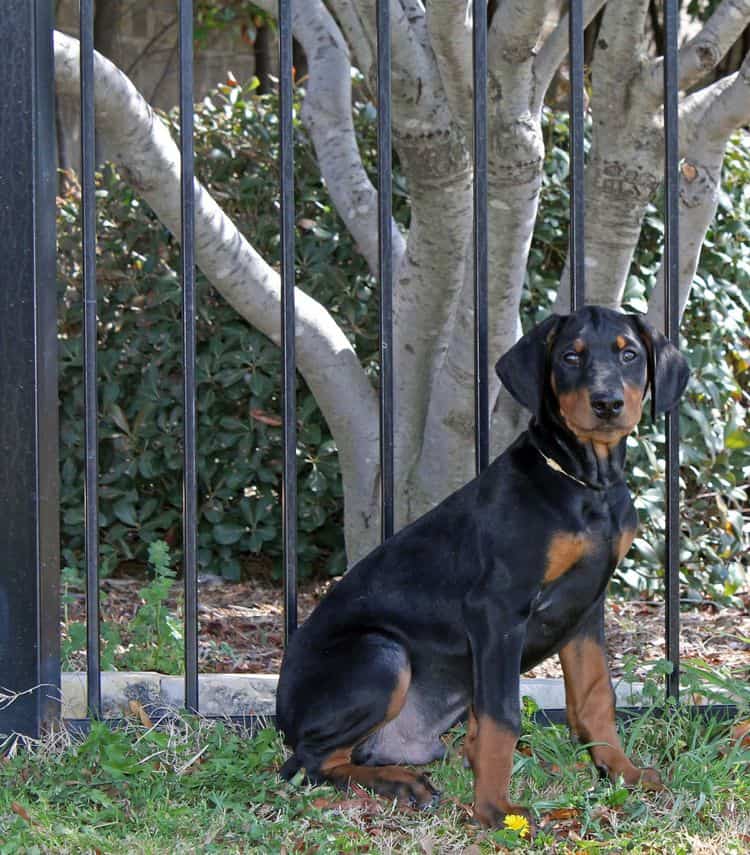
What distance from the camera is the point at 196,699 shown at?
3.54m

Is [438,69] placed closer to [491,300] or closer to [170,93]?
[491,300]

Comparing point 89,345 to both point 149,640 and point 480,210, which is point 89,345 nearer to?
point 480,210

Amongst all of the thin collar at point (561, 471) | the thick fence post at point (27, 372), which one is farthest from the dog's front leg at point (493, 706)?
the thick fence post at point (27, 372)

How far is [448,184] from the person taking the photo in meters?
4.28

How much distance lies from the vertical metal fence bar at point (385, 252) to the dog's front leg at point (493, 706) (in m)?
0.58

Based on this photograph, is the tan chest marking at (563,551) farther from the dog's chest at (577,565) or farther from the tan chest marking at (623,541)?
the tan chest marking at (623,541)

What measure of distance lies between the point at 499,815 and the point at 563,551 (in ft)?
2.13

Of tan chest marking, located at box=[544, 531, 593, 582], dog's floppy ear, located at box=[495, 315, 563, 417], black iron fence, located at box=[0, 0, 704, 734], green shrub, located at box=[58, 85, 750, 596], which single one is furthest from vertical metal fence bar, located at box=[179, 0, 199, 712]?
green shrub, located at box=[58, 85, 750, 596]

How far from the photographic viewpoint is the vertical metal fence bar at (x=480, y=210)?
336 cm

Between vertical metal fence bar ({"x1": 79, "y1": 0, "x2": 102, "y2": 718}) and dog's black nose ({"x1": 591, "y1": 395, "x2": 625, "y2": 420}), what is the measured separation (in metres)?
1.39

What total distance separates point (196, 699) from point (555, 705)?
44.0 inches

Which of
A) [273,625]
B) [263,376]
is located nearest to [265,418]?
[263,376]

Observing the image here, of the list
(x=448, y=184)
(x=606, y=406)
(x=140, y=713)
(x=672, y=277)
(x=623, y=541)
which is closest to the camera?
(x=606, y=406)

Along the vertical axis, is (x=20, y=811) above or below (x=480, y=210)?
below
